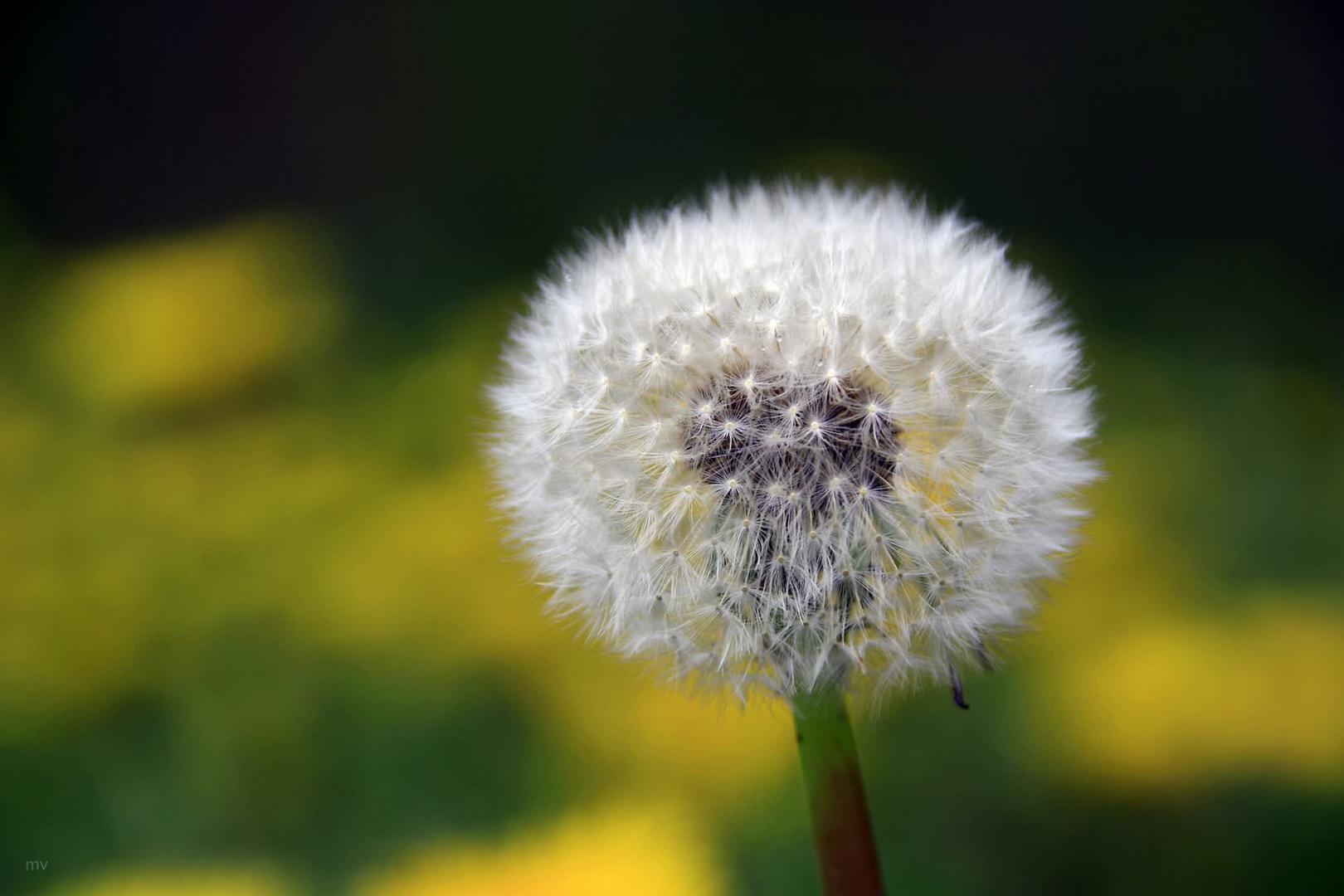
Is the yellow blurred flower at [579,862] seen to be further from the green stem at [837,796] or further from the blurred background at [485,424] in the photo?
the green stem at [837,796]

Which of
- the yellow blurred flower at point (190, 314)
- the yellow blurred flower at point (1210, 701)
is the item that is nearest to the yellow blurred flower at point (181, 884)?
the yellow blurred flower at point (190, 314)

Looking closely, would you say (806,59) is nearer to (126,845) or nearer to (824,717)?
(824,717)

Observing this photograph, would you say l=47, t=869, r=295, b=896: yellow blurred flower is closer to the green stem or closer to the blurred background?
the blurred background

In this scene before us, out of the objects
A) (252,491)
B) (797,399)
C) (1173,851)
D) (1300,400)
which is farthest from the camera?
(252,491)

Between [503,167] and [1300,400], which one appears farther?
[503,167]

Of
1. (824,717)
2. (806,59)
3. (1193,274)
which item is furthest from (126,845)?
(1193,274)
